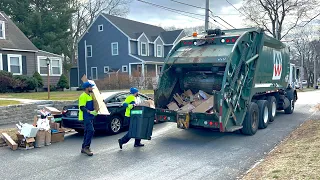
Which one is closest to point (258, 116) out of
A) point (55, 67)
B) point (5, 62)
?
point (5, 62)

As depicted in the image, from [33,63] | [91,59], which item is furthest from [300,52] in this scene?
[33,63]

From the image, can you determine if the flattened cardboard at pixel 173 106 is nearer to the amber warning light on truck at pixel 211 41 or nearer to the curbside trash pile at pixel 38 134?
the amber warning light on truck at pixel 211 41

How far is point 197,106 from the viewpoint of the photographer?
894 cm

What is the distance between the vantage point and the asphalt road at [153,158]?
5945 mm

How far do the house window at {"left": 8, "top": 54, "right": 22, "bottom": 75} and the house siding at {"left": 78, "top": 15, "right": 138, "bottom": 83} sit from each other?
10710 millimetres

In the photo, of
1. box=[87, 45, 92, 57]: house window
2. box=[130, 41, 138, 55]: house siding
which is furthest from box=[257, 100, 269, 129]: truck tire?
box=[87, 45, 92, 57]: house window

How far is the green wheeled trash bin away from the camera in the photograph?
26.0ft

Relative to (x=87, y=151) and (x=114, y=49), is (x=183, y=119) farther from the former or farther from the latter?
(x=114, y=49)

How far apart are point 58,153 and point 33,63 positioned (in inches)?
799

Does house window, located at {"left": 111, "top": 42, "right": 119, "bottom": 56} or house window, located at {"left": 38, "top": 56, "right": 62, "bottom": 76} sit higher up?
house window, located at {"left": 111, "top": 42, "right": 119, "bottom": 56}

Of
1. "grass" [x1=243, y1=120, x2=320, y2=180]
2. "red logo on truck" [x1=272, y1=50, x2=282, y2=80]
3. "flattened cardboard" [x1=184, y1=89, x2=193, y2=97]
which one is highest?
"red logo on truck" [x1=272, y1=50, x2=282, y2=80]

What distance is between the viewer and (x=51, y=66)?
27609 mm

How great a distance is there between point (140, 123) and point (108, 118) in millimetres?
1955

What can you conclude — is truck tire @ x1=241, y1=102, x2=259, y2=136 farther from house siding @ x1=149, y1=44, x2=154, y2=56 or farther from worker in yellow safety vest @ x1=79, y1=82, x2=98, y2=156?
house siding @ x1=149, y1=44, x2=154, y2=56
